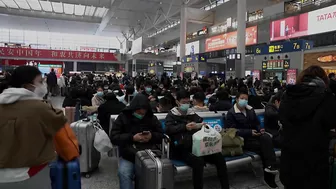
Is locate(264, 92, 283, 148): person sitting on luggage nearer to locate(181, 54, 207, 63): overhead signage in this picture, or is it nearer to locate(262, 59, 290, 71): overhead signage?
locate(262, 59, 290, 71): overhead signage

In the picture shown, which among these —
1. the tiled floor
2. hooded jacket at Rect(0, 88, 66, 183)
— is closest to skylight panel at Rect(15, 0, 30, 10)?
the tiled floor

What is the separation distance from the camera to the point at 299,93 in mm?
2176

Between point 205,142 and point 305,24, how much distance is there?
14.3m

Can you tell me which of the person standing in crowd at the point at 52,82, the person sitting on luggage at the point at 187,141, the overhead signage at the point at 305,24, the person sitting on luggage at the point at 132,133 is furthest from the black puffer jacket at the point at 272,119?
the person standing in crowd at the point at 52,82

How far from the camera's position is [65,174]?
2.27 meters

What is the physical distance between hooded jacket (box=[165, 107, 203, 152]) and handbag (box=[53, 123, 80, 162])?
1.33 meters

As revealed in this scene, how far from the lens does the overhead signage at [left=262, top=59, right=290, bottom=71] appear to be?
1141cm

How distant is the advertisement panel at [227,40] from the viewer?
59.5 feet

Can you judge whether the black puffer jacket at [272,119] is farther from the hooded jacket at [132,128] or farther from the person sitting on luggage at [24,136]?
the person sitting on luggage at [24,136]

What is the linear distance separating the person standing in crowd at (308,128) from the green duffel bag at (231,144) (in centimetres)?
120

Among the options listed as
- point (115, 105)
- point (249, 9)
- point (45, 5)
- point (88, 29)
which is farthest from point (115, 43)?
point (115, 105)

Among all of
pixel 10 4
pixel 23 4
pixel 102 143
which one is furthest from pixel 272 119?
pixel 10 4

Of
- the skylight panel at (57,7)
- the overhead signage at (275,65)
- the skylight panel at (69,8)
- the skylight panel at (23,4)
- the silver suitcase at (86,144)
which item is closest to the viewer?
the silver suitcase at (86,144)

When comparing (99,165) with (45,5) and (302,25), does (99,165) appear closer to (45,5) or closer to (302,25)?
(302,25)
